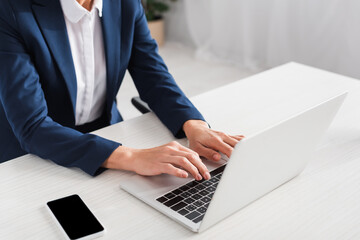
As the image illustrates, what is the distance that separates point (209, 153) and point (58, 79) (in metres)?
0.51

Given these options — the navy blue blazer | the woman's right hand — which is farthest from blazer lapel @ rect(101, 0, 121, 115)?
the woman's right hand

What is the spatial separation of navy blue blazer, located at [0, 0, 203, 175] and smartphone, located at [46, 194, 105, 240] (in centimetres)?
13

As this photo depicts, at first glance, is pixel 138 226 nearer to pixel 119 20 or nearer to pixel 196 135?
pixel 196 135

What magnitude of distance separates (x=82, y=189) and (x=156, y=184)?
0.17 m

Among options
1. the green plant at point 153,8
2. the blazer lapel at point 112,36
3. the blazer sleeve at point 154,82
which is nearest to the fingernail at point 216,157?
the blazer sleeve at point 154,82

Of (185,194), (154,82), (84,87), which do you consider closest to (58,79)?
(84,87)

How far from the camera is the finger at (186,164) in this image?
1.03 m

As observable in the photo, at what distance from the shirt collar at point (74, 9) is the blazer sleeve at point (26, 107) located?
15 cm

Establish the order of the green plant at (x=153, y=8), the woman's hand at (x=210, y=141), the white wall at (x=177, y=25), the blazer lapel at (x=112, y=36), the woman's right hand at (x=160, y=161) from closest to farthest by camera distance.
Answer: the woman's right hand at (x=160, y=161), the woman's hand at (x=210, y=141), the blazer lapel at (x=112, y=36), the green plant at (x=153, y=8), the white wall at (x=177, y=25)

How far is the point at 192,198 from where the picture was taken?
38.7 inches

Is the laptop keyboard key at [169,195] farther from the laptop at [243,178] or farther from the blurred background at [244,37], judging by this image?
the blurred background at [244,37]

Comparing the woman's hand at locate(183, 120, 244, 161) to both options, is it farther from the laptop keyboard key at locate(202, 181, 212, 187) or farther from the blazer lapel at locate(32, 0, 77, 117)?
the blazer lapel at locate(32, 0, 77, 117)

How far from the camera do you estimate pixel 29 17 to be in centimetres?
121

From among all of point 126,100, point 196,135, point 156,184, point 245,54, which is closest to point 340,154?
point 196,135
